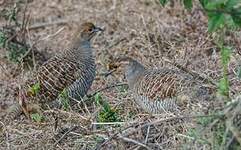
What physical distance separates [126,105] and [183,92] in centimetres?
124

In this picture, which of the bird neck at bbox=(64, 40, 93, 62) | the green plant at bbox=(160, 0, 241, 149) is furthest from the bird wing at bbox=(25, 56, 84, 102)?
the green plant at bbox=(160, 0, 241, 149)

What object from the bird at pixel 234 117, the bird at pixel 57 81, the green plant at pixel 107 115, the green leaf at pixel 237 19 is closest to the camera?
the green leaf at pixel 237 19

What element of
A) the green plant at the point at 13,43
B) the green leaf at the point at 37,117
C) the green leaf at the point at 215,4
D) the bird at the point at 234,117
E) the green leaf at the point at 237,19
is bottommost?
the green leaf at the point at 37,117

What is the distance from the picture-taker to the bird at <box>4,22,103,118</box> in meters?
8.12

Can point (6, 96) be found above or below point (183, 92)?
below

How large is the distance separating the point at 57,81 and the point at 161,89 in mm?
1451

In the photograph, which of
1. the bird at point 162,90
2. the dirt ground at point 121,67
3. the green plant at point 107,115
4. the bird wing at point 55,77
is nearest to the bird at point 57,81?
the bird wing at point 55,77

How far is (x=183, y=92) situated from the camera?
23.5 feet

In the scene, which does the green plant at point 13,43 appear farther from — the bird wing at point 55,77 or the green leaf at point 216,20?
the green leaf at point 216,20

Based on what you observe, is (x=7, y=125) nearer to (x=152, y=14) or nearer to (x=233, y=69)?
(x=233, y=69)

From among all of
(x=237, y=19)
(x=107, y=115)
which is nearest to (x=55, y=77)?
(x=107, y=115)

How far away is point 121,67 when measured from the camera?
8.55m

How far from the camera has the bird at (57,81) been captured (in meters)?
8.12

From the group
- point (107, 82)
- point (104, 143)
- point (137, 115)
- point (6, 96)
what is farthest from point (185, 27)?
point (104, 143)
